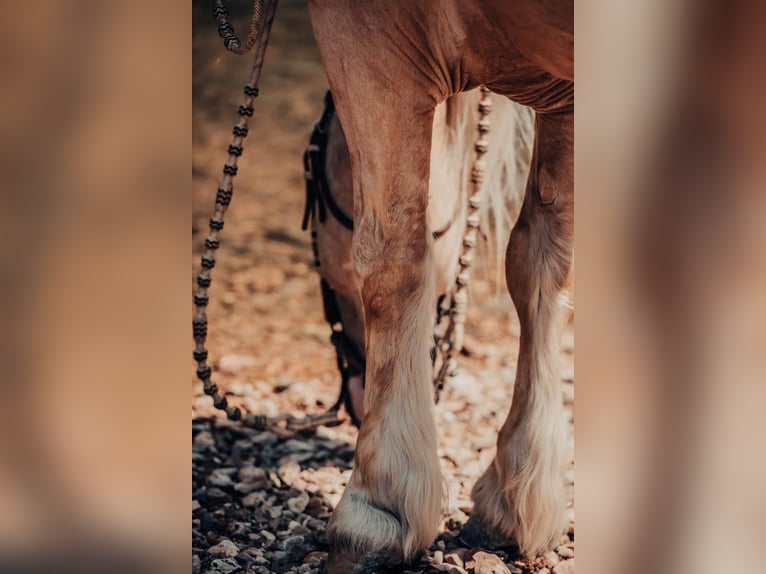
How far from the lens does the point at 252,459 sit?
7.60 ft

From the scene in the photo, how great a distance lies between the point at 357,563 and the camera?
1.60m

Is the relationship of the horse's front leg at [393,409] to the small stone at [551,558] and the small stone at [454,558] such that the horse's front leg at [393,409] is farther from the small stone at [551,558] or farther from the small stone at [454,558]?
the small stone at [551,558]

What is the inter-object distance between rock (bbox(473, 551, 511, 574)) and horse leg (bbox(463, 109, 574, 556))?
0.15ft

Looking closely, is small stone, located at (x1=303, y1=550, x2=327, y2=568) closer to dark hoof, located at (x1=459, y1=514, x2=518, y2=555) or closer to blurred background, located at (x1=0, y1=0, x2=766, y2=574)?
dark hoof, located at (x1=459, y1=514, x2=518, y2=555)

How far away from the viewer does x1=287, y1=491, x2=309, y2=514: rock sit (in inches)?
79.6

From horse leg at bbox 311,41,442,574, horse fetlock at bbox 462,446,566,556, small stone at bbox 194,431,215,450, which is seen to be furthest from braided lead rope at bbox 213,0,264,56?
small stone at bbox 194,431,215,450
